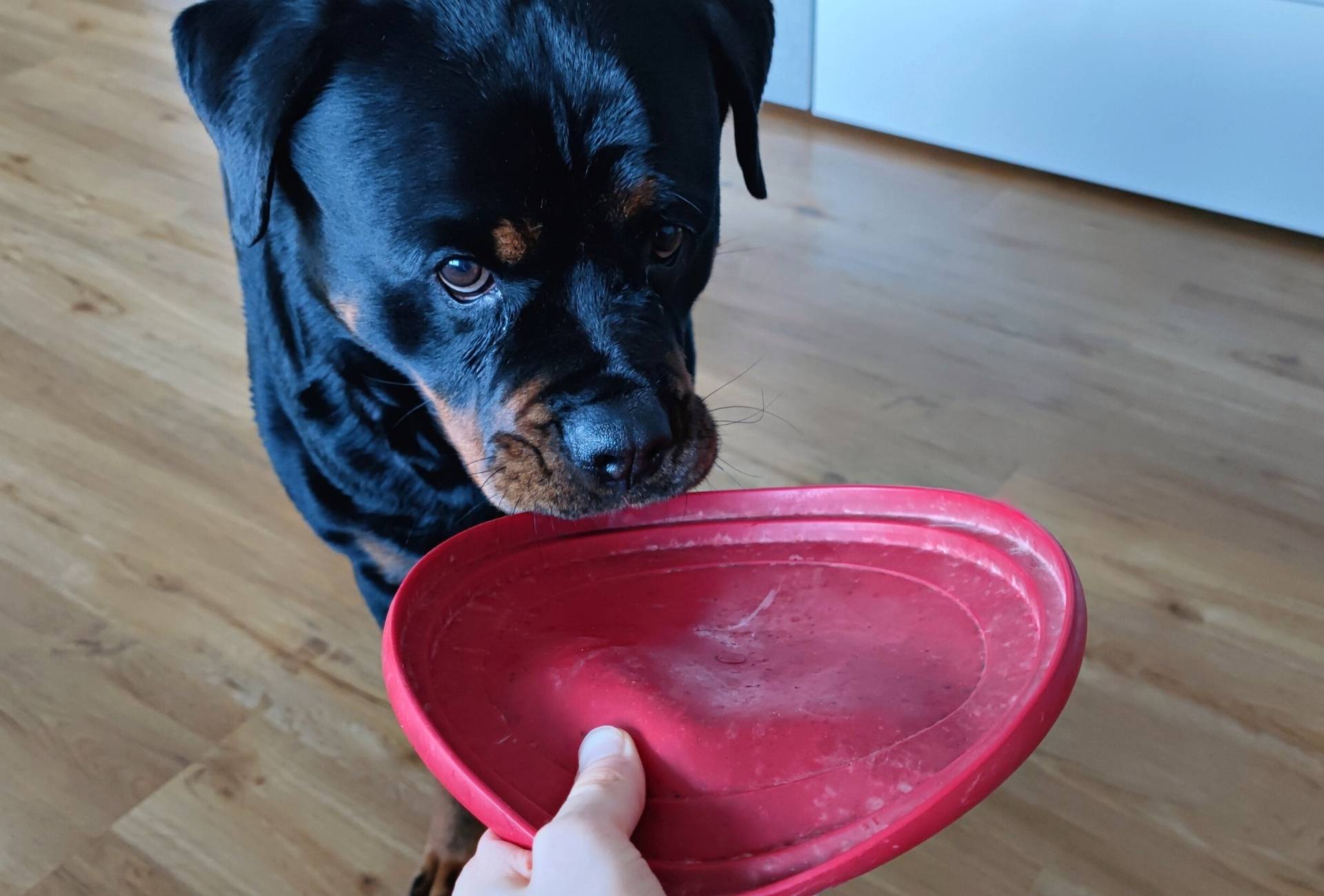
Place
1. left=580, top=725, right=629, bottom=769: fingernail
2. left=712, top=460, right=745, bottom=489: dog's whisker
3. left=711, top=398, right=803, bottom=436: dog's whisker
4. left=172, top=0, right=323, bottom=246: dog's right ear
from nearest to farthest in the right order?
left=580, top=725, right=629, bottom=769: fingernail < left=172, top=0, right=323, bottom=246: dog's right ear < left=712, top=460, right=745, bottom=489: dog's whisker < left=711, top=398, right=803, bottom=436: dog's whisker

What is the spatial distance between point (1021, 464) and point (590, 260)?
0.98 meters

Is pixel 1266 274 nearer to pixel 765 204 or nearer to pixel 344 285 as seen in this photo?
pixel 765 204

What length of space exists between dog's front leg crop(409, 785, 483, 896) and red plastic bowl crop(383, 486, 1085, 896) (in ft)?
1.08

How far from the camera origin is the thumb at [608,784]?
851 millimetres

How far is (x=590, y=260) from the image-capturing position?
108cm

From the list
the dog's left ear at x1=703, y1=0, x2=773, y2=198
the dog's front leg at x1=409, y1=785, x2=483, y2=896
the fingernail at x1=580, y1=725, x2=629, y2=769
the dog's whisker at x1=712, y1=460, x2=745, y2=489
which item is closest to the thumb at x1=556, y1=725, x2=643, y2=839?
the fingernail at x1=580, y1=725, x2=629, y2=769

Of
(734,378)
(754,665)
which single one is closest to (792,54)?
(734,378)

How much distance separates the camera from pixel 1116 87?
233cm

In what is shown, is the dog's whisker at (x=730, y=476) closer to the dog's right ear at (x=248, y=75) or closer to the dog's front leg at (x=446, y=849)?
the dog's front leg at (x=446, y=849)

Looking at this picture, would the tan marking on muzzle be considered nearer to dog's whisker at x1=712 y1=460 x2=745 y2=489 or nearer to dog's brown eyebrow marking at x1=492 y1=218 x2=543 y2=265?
dog's brown eyebrow marking at x1=492 y1=218 x2=543 y2=265

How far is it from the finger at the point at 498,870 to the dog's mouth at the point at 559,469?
0.31 meters

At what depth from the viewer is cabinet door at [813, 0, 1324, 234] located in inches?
86.2

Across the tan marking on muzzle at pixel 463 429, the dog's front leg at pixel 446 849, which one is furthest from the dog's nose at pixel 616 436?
the dog's front leg at pixel 446 849

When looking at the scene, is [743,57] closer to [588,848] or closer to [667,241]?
[667,241]
